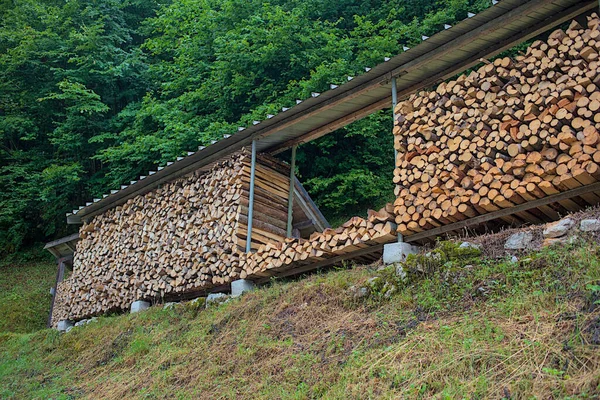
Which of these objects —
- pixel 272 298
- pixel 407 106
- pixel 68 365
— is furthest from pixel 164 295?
pixel 407 106

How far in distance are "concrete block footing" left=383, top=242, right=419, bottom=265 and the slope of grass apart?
39.8 ft

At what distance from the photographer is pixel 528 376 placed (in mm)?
4070

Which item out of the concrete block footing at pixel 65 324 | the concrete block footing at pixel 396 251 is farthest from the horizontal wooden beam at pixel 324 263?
the concrete block footing at pixel 65 324

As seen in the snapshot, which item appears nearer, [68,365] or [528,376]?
[528,376]

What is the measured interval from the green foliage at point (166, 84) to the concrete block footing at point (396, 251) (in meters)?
7.28

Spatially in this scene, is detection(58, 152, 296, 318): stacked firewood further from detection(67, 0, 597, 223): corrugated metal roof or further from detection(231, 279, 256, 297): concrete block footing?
detection(67, 0, 597, 223): corrugated metal roof

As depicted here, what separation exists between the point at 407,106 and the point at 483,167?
1.59 meters

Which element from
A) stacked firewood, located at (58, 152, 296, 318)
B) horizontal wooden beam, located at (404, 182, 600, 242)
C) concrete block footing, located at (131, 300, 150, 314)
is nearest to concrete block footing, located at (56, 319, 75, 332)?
stacked firewood, located at (58, 152, 296, 318)

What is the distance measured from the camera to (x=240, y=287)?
883 centimetres

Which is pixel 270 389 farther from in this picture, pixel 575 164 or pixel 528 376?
pixel 575 164

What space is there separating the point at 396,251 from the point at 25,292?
14.0 metres

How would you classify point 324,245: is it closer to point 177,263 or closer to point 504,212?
point 504,212

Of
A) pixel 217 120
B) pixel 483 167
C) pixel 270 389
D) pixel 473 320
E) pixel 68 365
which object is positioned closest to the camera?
pixel 473 320

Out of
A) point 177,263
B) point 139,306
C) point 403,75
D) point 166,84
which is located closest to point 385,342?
point 403,75
